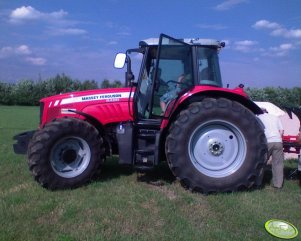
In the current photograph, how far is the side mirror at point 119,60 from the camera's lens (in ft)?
20.6

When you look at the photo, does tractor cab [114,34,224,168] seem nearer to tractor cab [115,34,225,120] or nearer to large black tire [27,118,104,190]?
tractor cab [115,34,225,120]

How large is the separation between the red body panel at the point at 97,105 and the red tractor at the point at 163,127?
16 mm

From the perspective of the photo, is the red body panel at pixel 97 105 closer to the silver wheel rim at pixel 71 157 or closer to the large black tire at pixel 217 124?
the silver wheel rim at pixel 71 157

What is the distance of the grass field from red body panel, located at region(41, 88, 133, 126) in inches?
41.2

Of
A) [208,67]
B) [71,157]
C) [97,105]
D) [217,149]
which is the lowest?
[71,157]

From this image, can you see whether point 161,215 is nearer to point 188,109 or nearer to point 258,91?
point 188,109

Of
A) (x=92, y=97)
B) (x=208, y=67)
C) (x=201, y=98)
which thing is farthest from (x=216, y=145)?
(x=92, y=97)

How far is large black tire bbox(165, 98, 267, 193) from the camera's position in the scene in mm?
5617

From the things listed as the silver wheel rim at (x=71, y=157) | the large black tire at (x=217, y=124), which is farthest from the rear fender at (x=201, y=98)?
the silver wheel rim at (x=71, y=157)

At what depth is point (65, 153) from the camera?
593 cm

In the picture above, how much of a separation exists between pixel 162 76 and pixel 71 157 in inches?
76.3

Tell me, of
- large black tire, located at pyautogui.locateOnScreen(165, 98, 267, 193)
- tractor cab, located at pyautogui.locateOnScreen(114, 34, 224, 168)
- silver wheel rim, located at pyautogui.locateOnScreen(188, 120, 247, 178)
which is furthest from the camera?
tractor cab, located at pyautogui.locateOnScreen(114, 34, 224, 168)

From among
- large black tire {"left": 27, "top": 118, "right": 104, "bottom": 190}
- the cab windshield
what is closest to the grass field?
large black tire {"left": 27, "top": 118, "right": 104, "bottom": 190}

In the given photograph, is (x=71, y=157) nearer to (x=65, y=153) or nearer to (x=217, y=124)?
(x=65, y=153)
